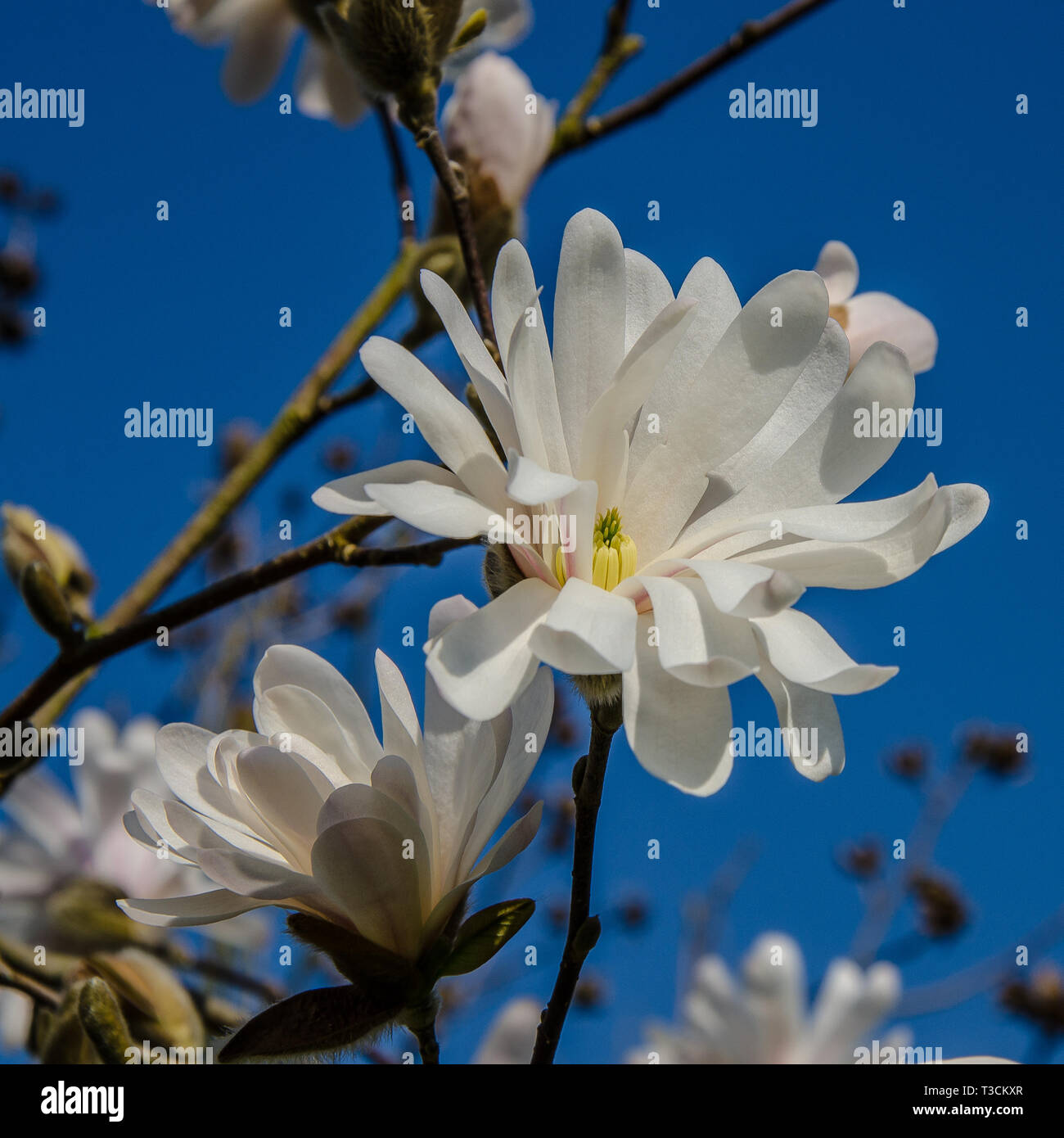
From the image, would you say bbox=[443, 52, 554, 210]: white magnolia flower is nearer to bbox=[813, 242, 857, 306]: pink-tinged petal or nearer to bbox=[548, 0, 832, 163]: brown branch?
bbox=[548, 0, 832, 163]: brown branch

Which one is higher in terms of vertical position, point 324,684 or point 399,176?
point 399,176

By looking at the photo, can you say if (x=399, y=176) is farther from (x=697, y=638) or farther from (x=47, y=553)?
(x=697, y=638)

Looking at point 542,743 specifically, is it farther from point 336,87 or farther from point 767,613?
point 336,87

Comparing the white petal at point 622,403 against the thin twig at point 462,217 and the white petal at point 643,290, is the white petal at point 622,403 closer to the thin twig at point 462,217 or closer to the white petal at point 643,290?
the white petal at point 643,290

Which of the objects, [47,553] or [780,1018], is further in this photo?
[780,1018]

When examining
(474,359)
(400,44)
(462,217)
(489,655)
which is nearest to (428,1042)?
(489,655)

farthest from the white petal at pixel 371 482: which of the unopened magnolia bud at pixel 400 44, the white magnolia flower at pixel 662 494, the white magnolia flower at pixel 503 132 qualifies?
the white magnolia flower at pixel 503 132
